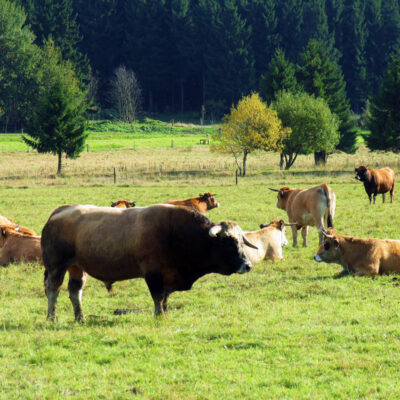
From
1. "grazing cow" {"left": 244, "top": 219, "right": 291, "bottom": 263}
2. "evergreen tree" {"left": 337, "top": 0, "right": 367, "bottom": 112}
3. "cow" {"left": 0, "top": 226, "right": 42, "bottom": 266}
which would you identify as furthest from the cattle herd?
"evergreen tree" {"left": 337, "top": 0, "right": 367, "bottom": 112}

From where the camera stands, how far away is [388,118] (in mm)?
48125

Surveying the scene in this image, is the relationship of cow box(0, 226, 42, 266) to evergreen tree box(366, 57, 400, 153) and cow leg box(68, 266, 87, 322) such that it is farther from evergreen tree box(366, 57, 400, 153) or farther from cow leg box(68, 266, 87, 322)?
evergreen tree box(366, 57, 400, 153)

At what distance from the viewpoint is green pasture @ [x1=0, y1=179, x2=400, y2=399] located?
6.43 meters

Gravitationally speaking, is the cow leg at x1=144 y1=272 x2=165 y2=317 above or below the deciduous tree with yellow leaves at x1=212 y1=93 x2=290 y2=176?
below

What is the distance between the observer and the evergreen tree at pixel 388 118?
47781 millimetres

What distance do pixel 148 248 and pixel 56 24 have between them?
97.4 meters

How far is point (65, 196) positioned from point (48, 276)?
67.1 feet

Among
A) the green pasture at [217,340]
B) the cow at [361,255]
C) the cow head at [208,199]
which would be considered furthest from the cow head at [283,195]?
the cow at [361,255]

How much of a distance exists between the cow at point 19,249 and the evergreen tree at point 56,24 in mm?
86033

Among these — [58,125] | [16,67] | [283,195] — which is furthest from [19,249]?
[16,67]

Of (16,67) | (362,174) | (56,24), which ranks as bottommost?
(362,174)

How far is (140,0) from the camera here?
10588 cm

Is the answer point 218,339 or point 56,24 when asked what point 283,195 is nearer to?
point 218,339

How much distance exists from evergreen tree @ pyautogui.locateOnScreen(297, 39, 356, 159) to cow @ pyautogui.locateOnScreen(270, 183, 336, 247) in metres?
42.9
